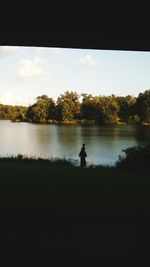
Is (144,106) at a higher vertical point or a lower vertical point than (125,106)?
lower

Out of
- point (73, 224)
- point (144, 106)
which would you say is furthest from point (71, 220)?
point (144, 106)

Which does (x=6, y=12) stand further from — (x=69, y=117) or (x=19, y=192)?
(x=69, y=117)

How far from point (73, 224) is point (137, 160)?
10.1 m

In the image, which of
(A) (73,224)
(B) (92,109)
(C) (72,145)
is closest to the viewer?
(A) (73,224)

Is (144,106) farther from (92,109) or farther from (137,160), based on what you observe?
(137,160)

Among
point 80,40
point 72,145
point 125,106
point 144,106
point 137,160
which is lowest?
point 72,145

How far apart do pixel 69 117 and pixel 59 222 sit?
119 metres

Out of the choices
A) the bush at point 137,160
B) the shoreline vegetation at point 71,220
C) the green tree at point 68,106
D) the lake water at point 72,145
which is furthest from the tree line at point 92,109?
the shoreline vegetation at point 71,220

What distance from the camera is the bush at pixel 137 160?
15730 mm

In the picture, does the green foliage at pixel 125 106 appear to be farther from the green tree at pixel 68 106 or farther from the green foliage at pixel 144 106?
the green tree at pixel 68 106

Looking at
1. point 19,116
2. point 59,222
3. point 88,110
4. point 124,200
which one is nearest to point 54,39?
point 59,222

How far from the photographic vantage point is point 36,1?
553 cm

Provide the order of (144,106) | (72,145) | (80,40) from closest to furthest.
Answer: (80,40) → (72,145) → (144,106)

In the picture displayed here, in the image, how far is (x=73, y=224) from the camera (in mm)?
6469
